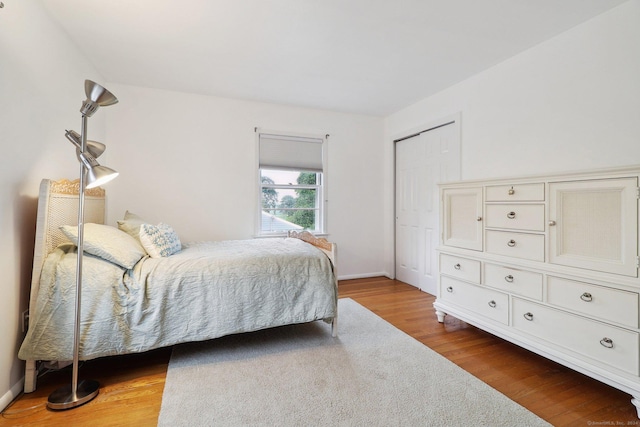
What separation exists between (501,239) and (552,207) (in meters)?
0.42

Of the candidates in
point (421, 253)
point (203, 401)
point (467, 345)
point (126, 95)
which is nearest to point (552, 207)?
point (467, 345)

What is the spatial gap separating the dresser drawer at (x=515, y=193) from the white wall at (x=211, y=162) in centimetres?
227

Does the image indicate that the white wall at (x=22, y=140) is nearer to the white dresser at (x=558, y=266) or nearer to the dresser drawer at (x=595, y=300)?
the white dresser at (x=558, y=266)

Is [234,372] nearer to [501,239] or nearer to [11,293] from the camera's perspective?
[11,293]

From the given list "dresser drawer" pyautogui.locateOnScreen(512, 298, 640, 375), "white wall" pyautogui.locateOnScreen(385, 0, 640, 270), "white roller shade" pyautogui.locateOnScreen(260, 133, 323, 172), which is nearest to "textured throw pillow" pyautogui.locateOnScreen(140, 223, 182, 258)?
"white roller shade" pyautogui.locateOnScreen(260, 133, 323, 172)

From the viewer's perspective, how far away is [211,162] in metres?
3.73

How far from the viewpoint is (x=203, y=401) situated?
1684 mm

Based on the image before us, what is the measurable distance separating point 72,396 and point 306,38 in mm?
2807

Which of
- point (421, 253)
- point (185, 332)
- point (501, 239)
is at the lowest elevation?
point (185, 332)

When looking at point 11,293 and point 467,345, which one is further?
point 467,345

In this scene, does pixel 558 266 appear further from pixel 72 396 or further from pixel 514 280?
pixel 72 396

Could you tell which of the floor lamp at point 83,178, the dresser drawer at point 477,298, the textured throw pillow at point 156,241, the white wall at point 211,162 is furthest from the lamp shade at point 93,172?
the dresser drawer at point 477,298

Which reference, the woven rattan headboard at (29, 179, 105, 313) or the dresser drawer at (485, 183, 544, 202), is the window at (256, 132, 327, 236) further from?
the dresser drawer at (485, 183, 544, 202)

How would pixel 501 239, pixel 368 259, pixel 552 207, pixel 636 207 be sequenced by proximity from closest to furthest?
pixel 636 207 → pixel 552 207 → pixel 501 239 → pixel 368 259
